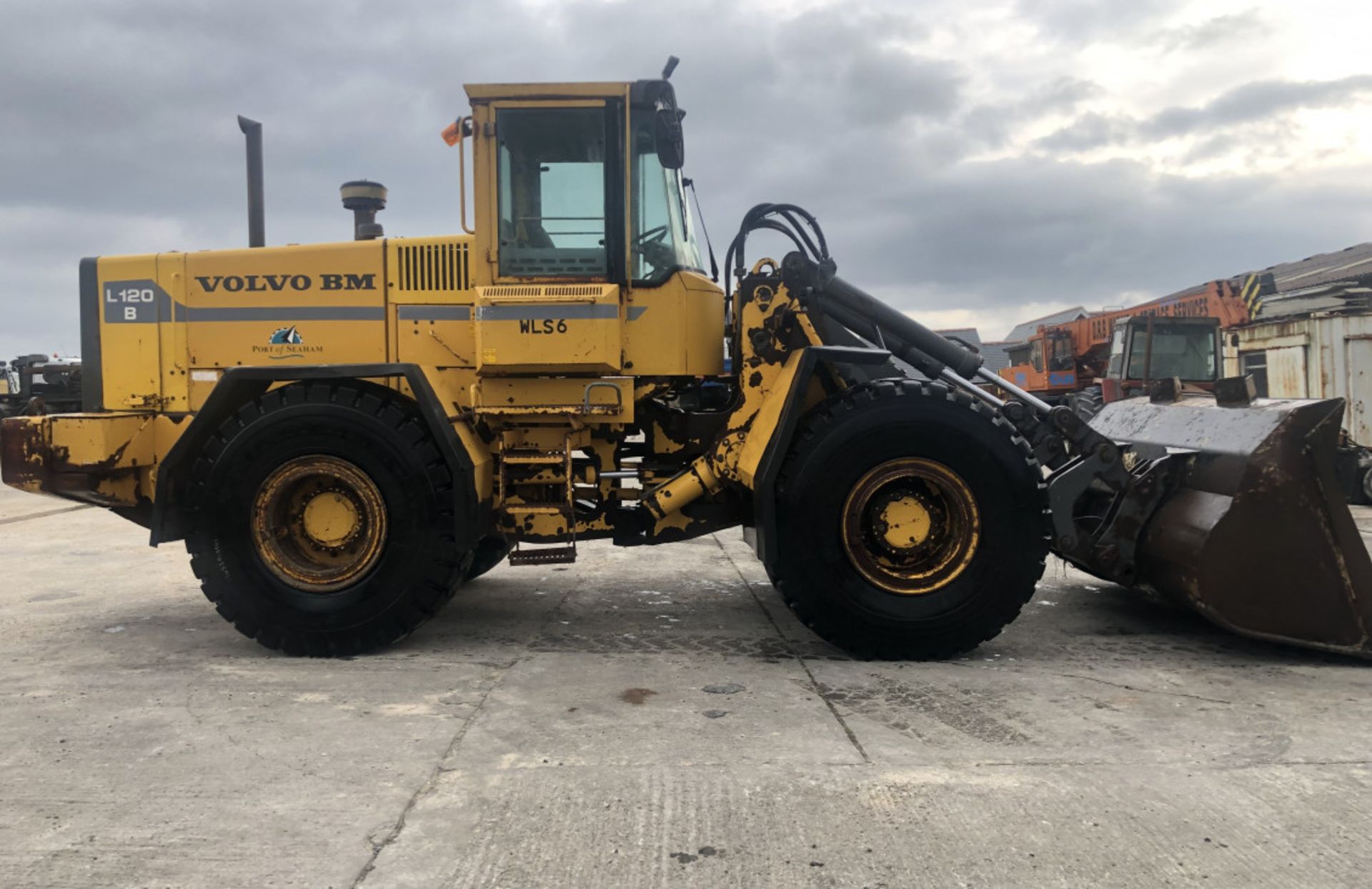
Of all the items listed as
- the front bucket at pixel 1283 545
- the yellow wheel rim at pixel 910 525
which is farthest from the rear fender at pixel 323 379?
the front bucket at pixel 1283 545

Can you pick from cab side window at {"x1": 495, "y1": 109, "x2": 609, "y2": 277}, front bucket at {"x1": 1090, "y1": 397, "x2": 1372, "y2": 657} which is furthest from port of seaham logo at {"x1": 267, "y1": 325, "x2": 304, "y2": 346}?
front bucket at {"x1": 1090, "y1": 397, "x2": 1372, "y2": 657}

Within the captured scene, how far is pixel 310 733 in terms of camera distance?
3.81 m

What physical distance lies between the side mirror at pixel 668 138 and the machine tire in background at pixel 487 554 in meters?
2.40

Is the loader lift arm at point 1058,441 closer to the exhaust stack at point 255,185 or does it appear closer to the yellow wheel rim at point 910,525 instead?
the yellow wheel rim at point 910,525

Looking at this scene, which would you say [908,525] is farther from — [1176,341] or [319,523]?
[1176,341]

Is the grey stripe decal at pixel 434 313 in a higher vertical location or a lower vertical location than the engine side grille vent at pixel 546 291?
lower

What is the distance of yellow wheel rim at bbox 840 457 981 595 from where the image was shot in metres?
4.85

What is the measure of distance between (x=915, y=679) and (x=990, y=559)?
0.73m

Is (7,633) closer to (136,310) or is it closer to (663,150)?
(136,310)

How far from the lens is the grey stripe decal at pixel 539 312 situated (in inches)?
201

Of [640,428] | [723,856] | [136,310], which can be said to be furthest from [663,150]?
[723,856]

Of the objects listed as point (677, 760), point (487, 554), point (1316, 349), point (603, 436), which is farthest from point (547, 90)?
point (1316, 349)

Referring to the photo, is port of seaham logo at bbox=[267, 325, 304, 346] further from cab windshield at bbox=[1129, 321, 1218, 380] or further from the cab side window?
cab windshield at bbox=[1129, 321, 1218, 380]

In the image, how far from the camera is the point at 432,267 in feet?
17.7
